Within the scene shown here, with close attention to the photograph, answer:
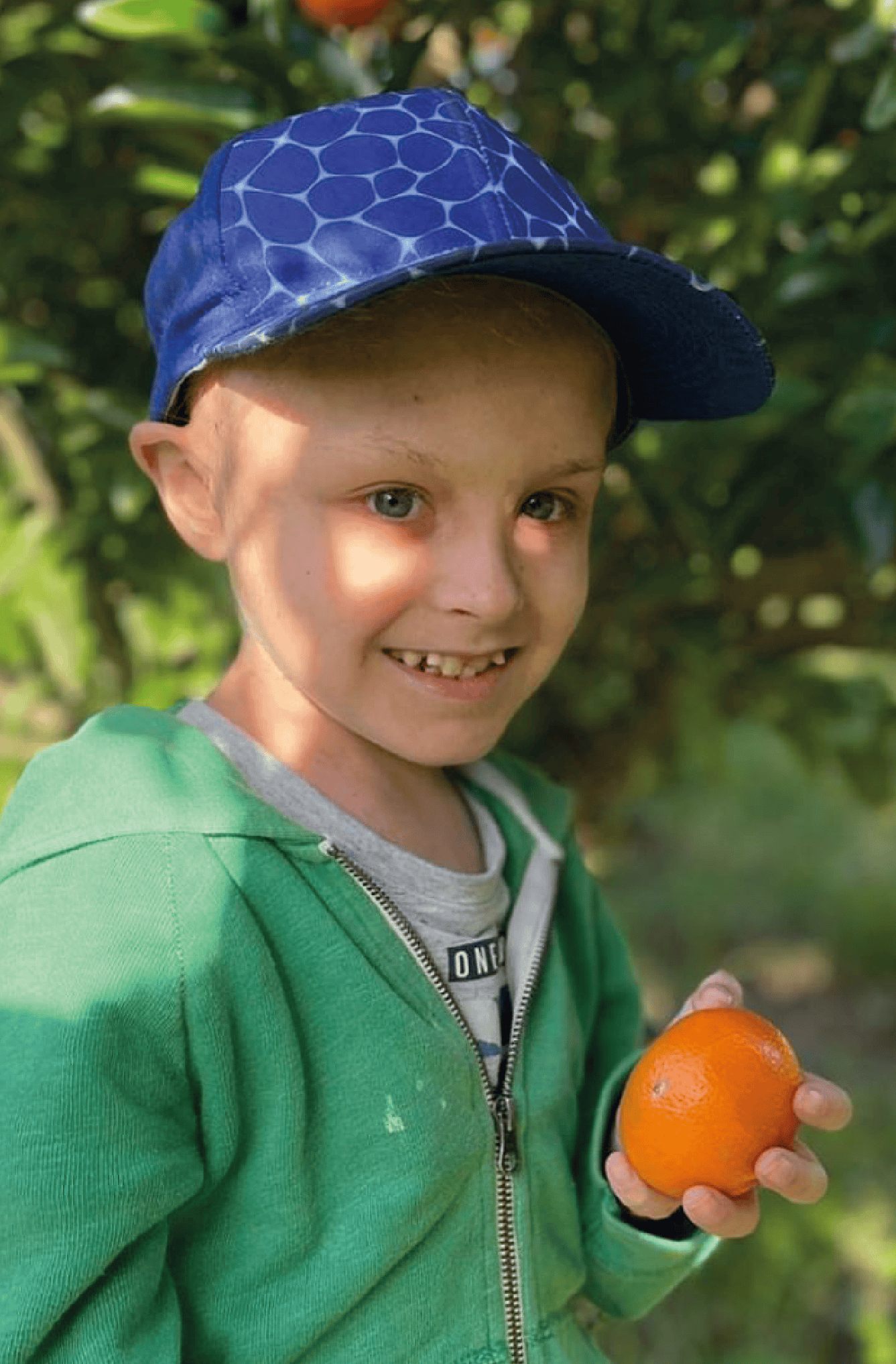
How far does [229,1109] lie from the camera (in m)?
1.05

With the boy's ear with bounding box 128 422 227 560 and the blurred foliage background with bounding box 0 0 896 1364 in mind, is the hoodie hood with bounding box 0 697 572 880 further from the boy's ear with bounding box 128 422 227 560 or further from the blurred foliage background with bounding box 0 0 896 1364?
the blurred foliage background with bounding box 0 0 896 1364

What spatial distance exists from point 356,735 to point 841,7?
988mm

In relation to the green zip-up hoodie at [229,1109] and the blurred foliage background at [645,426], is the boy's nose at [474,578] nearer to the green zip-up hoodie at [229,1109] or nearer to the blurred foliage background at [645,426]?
the green zip-up hoodie at [229,1109]

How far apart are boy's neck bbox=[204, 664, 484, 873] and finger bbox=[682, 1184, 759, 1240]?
31 cm

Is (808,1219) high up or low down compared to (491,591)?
down

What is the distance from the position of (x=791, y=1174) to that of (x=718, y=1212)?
0.19 feet

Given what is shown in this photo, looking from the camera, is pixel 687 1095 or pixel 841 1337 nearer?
pixel 687 1095

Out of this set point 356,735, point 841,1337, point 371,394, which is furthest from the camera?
point 841,1337

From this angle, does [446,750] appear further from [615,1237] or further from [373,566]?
[615,1237]

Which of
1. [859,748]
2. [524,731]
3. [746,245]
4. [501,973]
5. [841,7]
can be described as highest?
[841,7]

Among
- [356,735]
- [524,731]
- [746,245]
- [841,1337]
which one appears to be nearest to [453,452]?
[356,735]

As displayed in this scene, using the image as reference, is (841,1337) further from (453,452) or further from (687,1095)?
(453,452)

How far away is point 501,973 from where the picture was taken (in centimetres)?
125

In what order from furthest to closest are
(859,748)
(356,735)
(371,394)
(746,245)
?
1. (859,748)
2. (746,245)
3. (356,735)
4. (371,394)
